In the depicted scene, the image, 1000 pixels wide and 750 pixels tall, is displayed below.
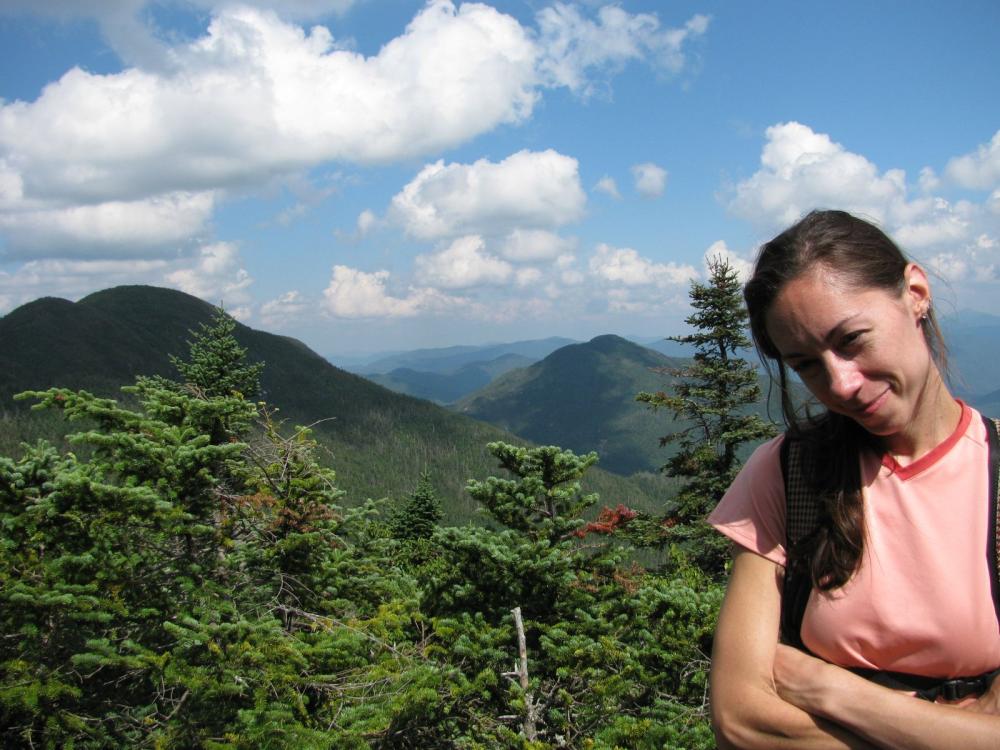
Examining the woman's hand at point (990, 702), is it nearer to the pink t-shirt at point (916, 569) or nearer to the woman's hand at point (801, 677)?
the pink t-shirt at point (916, 569)

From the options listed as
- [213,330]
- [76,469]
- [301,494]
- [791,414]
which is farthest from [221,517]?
[213,330]

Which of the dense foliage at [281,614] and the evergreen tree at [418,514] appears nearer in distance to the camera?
the dense foliage at [281,614]

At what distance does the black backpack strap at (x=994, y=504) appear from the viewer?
1.32m

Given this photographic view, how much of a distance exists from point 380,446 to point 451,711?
15751 centimetres

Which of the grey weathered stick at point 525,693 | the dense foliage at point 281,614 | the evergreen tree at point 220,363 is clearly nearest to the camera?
the dense foliage at point 281,614

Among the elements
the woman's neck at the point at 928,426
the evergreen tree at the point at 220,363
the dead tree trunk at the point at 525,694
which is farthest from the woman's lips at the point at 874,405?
the evergreen tree at the point at 220,363

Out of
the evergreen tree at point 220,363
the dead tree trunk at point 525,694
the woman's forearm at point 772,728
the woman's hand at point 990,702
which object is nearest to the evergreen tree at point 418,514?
the evergreen tree at point 220,363

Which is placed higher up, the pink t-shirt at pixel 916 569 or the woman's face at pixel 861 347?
the woman's face at pixel 861 347

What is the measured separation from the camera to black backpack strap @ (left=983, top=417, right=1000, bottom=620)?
1.32 meters

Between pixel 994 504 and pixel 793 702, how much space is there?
639mm

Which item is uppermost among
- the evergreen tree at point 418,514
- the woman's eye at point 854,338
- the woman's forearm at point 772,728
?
the woman's eye at point 854,338

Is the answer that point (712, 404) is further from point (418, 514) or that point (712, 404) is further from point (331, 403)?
point (331, 403)

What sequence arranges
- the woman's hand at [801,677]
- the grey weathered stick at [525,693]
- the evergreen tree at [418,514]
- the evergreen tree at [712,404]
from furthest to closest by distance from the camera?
the evergreen tree at [418,514] < the evergreen tree at [712,404] < the grey weathered stick at [525,693] < the woman's hand at [801,677]

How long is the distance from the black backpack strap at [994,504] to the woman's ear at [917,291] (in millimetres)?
312
